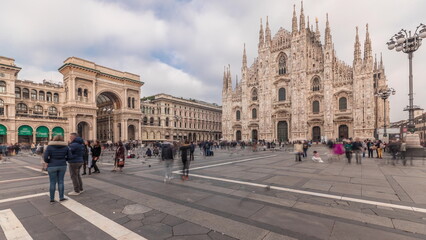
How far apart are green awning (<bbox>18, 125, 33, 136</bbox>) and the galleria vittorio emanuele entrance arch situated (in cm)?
637

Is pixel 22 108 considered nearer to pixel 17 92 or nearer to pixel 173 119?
pixel 17 92

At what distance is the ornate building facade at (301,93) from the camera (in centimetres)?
3434

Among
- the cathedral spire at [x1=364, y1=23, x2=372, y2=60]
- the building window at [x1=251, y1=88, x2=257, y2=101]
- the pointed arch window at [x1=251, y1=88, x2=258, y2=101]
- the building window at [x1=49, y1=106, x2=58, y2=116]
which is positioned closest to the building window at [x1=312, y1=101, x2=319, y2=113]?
the cathedral spire at [x1=364, y1=23, x2=372, y2=60]

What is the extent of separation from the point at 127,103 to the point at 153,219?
4627 centimetres

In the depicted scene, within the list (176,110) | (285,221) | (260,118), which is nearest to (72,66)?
(176,110)

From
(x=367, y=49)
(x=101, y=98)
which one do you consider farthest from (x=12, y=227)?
(x=101, y=98)

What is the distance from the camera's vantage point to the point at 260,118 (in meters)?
44.2

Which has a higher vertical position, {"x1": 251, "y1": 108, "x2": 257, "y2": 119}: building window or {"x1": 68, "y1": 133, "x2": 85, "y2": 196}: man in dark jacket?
{"x1": 251, "y1": 108, "x2": 257, "y2": 119}: building window

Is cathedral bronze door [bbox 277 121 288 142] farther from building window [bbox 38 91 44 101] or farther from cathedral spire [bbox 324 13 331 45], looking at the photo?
building window [bbox 38 91 44 101]

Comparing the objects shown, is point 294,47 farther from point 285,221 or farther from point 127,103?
point 285,221

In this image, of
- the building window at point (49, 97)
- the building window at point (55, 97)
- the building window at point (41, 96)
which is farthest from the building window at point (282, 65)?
the building window at point (41, 96)

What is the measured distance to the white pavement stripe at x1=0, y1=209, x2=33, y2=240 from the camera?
3326mm

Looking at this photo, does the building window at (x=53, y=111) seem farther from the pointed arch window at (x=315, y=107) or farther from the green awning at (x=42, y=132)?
the pointed arch window at (x=315, y=107)

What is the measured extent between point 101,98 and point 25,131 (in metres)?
19.5
